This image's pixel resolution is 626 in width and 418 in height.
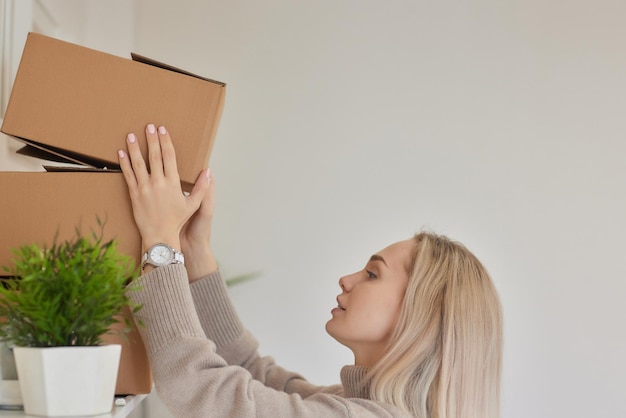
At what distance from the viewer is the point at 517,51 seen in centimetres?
261

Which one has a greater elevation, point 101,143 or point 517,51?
point 517,51

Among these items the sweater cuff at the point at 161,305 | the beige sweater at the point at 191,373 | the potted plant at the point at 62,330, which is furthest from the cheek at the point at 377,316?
the potted plant at the point at 62,330

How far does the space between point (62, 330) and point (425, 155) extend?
189cm

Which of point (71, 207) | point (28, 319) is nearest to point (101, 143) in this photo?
point (71, 207)

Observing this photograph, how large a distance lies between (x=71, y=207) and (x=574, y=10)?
202cm

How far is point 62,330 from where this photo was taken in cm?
82

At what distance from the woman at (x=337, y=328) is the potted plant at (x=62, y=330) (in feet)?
0.76

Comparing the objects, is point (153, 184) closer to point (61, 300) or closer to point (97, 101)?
point (97, 101)

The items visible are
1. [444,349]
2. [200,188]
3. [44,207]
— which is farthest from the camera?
[444,349]

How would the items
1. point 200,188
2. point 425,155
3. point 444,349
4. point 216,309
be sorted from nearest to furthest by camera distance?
point 200,188 → point 444,349 → point 216,309 → point 425,155

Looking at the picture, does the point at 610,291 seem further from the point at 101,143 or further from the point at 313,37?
the point at 101,143

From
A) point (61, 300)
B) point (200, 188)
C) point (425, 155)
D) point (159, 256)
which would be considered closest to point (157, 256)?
point (159, 256)

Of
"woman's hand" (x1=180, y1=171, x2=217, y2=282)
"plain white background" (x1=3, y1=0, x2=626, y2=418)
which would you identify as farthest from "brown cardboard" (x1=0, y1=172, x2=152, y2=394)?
"plain white background" (x1=3, y1=0, x2=626, y2=418)

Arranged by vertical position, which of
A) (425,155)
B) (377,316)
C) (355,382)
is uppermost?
(425,155)
